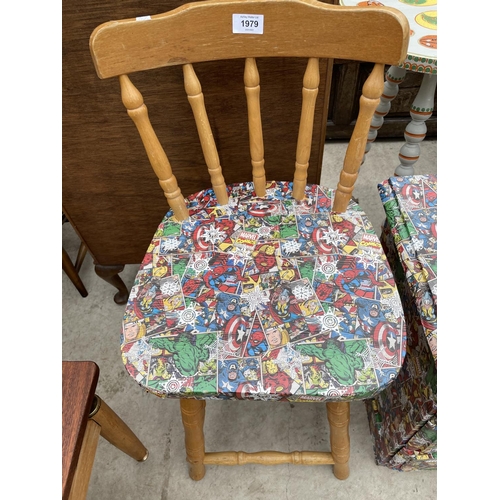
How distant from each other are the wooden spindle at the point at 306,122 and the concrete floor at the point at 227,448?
0.68 metres

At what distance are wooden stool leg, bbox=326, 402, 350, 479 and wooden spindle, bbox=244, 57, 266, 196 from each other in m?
0.47

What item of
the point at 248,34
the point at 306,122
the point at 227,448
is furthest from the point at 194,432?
the point at 248,34

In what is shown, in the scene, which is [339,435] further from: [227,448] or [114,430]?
[114,430]

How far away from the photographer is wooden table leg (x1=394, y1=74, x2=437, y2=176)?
1.10m

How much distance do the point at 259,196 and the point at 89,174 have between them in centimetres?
41

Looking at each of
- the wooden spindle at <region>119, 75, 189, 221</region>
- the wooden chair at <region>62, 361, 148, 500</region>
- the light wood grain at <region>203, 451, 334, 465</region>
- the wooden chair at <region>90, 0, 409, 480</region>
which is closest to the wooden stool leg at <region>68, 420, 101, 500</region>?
the wooden chair at <region>62, 361, 148, 500</region>

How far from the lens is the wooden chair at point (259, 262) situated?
62cm

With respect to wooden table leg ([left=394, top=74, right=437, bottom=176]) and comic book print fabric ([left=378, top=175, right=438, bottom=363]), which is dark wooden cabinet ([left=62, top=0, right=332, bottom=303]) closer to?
comic book print fabric ([left=378, top=175, right=438, bottom=363])

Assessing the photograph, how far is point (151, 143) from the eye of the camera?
0.72 m

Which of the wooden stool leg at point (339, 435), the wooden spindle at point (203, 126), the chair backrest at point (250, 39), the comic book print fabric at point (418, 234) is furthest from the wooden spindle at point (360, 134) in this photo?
the wooden stool leg at point (339, 435)

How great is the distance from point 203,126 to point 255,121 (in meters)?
0.10

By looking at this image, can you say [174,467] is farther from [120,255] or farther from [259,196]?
[259,196]

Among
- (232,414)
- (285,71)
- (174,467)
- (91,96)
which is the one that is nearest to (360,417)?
(232,414)

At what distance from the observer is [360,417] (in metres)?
1.14
